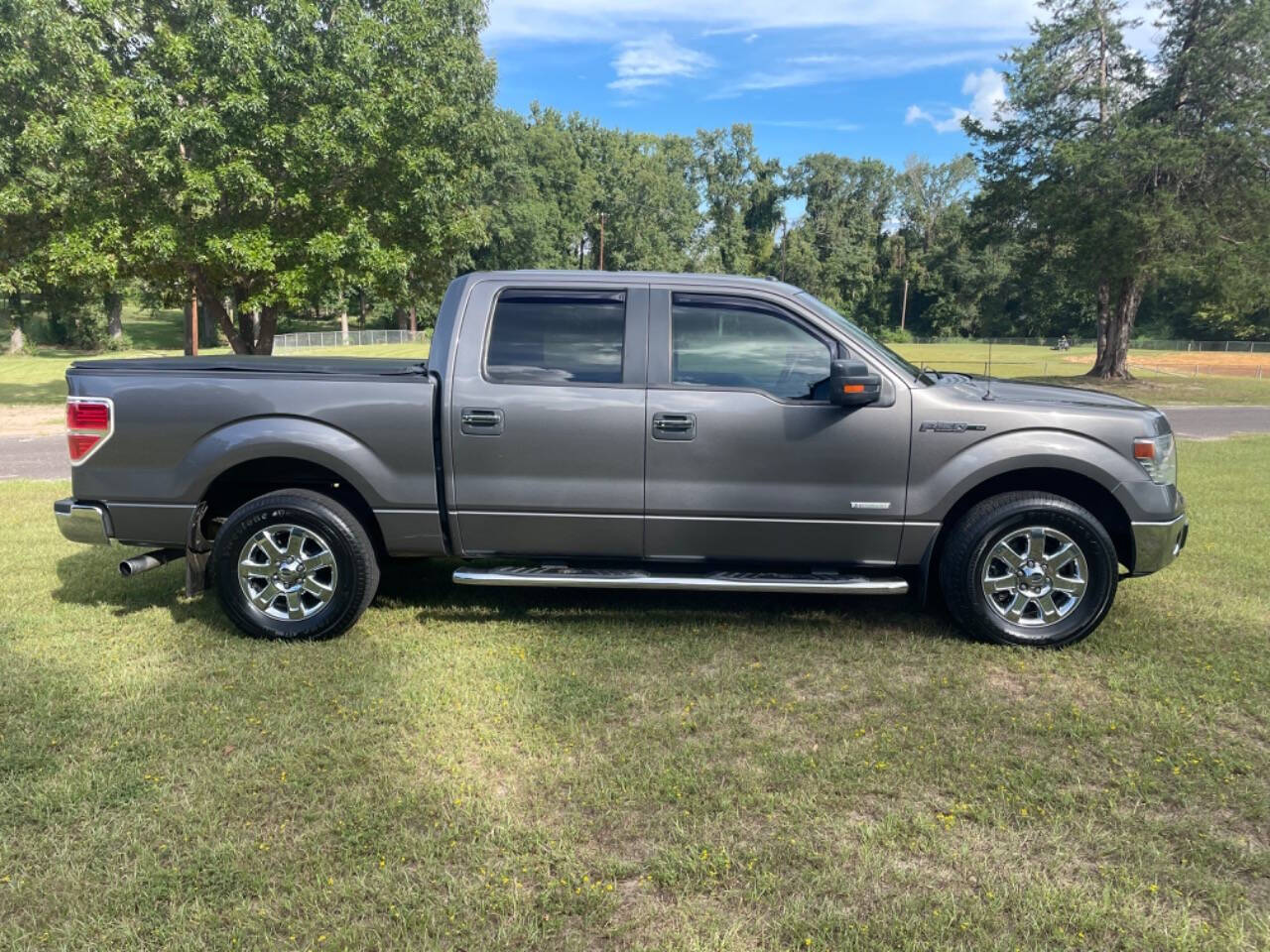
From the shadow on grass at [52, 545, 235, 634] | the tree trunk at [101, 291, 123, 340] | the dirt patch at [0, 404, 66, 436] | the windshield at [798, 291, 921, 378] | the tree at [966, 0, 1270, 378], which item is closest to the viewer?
the windshield at [798, 291, 921, 378]

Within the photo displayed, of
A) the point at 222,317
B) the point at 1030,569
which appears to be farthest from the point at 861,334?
the point at 222,317

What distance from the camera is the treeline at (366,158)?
48.5 feet

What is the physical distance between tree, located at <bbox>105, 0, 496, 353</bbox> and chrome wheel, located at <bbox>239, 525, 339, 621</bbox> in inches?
480

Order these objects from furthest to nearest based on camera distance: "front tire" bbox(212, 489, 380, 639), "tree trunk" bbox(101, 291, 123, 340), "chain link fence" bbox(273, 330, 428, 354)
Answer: "chain link fence" bbox(273, 330, 428, 354)
"tree trunk" bbox(101, 291, 123, 340)
"front tire" bbox(212, 489, 380, 639)

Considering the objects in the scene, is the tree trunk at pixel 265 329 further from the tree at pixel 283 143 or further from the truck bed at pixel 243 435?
the truck bed at pixel 243 435

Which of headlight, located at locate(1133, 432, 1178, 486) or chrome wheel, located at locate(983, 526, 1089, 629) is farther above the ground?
headlight, located at locate(1133, 432, 1178, 486)

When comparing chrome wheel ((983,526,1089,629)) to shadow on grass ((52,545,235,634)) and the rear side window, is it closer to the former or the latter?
the rear side window

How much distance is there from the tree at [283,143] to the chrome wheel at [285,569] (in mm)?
12188

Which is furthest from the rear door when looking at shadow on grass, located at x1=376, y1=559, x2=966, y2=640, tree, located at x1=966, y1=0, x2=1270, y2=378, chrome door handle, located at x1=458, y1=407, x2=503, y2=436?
tree, located at x1=966, y1=0, x2=1270, y2=378

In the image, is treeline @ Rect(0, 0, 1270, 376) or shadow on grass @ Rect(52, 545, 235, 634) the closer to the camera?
shadow on grass @ Rect(52, 545, 235, 634)

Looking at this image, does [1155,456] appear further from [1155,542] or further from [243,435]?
[243,435]

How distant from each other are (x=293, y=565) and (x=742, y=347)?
106 inches

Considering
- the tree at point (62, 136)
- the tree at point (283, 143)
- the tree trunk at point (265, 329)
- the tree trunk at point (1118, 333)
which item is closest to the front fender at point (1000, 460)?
the tree at point (283, 143)

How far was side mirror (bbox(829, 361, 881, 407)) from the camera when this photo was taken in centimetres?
425
